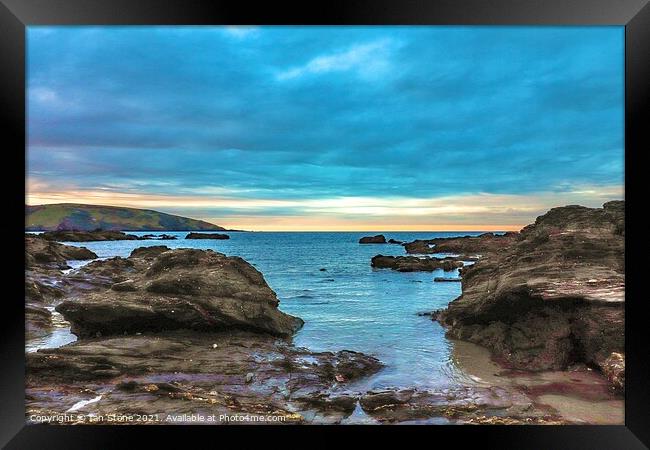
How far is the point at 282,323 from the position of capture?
24.8 feet

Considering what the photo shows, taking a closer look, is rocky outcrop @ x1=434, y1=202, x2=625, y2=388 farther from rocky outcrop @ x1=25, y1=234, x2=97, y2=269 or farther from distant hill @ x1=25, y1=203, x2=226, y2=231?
rocky outcrop @ x1=25, y1=234, x2=97, y2=269

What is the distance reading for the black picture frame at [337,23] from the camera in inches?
135

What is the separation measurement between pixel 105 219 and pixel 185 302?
149 inches

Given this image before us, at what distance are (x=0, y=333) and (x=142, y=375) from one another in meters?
1.90

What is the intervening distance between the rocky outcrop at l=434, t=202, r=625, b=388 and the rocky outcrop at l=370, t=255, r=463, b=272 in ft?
49.2

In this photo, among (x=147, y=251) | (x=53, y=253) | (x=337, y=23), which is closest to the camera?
(x=337, y=23)

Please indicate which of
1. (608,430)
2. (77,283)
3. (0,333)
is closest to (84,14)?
(0,333)

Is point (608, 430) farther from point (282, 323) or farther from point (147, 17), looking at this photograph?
point (147, 17)

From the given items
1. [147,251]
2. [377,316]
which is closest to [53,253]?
[147,251]

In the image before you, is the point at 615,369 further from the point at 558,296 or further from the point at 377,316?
the point at 377,316

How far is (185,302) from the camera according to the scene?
618 centimetres

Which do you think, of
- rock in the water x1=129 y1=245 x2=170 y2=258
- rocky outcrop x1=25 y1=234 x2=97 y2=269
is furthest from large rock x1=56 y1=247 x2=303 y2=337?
rock in the water x1=129 y1=245 x2=170 y2=258

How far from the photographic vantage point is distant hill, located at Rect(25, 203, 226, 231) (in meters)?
6.07

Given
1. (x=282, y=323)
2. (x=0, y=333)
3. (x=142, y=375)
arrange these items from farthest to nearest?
(x=282, y=323)
(x=142, y=375)
(x=0, y=333)
